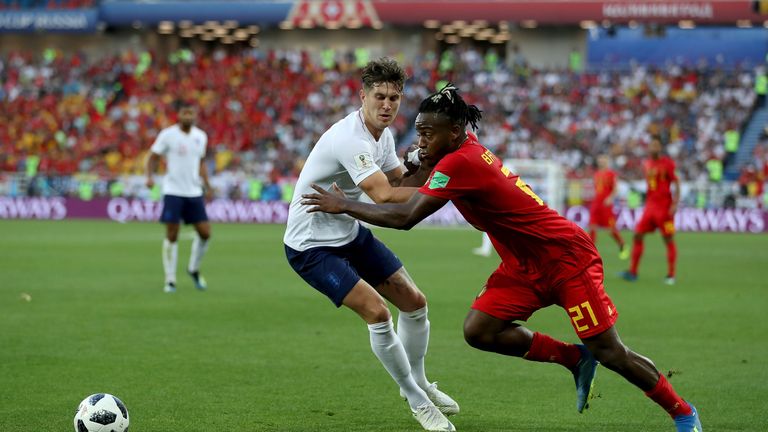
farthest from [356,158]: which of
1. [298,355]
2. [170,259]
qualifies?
[170,259]

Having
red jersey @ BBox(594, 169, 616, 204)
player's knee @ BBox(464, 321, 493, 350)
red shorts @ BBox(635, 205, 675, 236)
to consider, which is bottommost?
red jersey @ BBox(594, 169, 616, 204)

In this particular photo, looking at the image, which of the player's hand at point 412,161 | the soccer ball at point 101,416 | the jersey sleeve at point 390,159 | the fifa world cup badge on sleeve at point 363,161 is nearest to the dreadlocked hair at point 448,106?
the fifa world cup badge on sleeve at point 363,161

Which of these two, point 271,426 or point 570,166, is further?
point 570,166

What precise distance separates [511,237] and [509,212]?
0.63 ft

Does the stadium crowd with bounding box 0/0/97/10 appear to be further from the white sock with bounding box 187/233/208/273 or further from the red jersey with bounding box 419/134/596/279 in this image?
the red jersey with bounding box 419/134/596/279

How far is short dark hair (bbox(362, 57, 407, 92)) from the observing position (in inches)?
280

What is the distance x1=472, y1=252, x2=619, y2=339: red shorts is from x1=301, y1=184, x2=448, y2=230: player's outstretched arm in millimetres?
768

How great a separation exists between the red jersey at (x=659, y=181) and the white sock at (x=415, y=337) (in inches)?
417

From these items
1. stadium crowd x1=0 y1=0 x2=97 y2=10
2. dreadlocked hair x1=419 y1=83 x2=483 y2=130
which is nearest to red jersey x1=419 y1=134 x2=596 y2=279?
dreadlocked hair x1=419 y1=83 x2=483 y2=130

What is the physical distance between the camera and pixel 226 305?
13.5 metres

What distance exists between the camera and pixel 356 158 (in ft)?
22.6

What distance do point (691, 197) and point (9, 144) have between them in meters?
27.7

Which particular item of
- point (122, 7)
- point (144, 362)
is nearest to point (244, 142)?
point (122, 7)

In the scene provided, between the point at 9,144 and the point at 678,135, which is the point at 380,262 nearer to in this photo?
the point at 678,135
